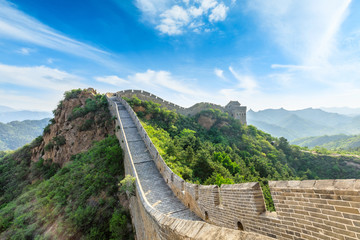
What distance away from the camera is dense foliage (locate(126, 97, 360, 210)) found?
544 inches

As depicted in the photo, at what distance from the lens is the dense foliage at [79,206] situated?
851 centimetres

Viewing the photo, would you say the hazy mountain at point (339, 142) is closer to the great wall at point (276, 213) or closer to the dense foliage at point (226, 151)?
the dense foliage at point (226, 151)

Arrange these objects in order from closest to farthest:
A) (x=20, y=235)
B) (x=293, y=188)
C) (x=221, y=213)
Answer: (x=293, y=188) < (x=221, y=213) < (x=20, y=235)

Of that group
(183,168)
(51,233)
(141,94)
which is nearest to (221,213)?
(183,168)

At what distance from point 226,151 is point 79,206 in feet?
57.1

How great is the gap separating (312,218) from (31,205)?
17.0 m

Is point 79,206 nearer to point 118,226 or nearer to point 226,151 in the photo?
point 118,226

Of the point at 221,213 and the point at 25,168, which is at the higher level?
the point at 221,213

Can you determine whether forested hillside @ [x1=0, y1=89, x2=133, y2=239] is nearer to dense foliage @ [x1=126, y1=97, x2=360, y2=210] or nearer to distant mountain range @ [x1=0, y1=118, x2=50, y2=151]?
dense foliage @ [x1=126, y1=97, x2=360, y2=210]

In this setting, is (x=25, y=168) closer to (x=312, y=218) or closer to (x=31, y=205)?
(x=31, y=205)

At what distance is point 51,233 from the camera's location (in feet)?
28.5

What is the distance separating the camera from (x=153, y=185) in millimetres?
8758

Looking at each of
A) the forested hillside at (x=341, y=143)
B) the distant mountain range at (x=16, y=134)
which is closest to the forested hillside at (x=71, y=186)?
the forested hillside at (x=341, y=143)

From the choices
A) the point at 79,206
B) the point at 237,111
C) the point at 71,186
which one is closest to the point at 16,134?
the point at 71,186
